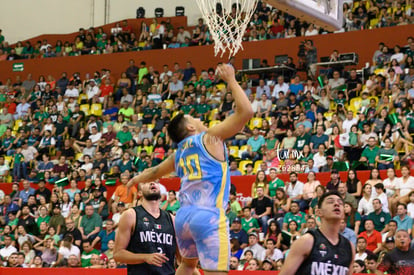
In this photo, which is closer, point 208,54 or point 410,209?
point 410,209

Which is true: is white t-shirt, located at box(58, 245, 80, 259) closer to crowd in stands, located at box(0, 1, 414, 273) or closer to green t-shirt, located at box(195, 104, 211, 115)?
crowd in stands, located at box(0, 1, 414, 273)

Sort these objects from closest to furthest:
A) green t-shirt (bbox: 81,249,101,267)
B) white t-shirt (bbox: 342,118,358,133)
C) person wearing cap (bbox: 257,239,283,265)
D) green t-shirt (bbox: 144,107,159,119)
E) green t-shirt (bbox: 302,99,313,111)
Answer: person wearing cap (bbox: 257,239,283,265) → green t-shirt (bbox: 81,249,101,267) → white t-shirt (bbox: 342,118,358,133) → green t-shirt (bbox: 302,99,313,111) → green t-shirt (bbox: 144,107,159,119)

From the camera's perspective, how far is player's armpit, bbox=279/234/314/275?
6.18 m

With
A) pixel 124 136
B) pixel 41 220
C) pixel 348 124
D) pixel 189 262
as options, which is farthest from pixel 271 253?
pixel 124 136

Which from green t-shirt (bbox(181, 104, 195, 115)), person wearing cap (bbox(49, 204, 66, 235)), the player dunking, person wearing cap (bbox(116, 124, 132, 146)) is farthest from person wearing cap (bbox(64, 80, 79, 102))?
the player dunking

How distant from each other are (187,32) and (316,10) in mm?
17370

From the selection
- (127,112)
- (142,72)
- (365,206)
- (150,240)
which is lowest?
(365,206)

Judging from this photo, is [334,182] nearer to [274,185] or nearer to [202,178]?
[274,185]

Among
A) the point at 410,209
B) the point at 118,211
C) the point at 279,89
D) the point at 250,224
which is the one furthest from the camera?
the point at 279,89

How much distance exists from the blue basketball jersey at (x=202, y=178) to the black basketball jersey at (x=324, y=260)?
2.79 ft

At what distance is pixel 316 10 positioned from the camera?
1023 centimetres

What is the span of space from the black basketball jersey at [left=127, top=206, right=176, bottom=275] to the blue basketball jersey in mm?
1594

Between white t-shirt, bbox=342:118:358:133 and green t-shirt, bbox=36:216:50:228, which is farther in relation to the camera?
green t-shirt, bbox=36:216:50:228

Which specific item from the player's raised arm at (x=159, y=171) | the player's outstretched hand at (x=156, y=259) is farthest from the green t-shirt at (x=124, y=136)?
the player's raised arm at (x=159, y=171)
